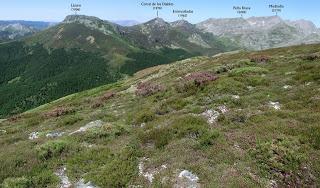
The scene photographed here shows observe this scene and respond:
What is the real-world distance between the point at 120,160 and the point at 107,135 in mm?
4063

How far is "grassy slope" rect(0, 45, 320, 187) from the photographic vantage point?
13.6 metres

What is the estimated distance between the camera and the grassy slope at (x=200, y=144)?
13.6 m

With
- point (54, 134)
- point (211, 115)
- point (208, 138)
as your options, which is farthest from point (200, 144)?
point (54, 134)

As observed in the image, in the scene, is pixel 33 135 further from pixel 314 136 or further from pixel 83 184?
pixel 314 136

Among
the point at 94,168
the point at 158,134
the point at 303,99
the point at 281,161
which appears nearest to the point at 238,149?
the point at 281,161

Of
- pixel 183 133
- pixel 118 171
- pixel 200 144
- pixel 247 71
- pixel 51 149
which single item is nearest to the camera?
pixel 118 171

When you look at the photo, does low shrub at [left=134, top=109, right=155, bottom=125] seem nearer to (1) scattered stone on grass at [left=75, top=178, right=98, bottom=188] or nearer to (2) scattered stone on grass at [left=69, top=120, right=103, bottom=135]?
(2) scattered stone on grass at [left=69, top=120, right=103, bottom=135]

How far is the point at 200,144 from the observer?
15828 mm

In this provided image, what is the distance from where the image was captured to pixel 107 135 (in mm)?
19172

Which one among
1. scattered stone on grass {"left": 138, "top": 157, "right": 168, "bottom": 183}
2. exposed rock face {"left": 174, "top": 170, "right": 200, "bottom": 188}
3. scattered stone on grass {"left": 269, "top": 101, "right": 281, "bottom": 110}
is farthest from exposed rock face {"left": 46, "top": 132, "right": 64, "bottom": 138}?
scattered stone on grass {"left": 269, "top": 101, "right": 281, "bottom": 110}

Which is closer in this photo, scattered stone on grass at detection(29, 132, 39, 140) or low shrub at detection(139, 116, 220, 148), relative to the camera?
low shrub at detection(139, 116, 220, 148)

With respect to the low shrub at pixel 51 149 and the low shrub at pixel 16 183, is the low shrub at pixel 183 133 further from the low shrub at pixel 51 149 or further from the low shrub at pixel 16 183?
the low shrub at pixel 16 183

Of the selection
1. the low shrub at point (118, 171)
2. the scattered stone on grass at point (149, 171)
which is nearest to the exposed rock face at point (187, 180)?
the scattered stone on grass at point (149, 171)

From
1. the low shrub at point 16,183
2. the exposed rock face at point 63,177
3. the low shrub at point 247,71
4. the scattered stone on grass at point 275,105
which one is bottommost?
the exposed rock face at point 63,177
